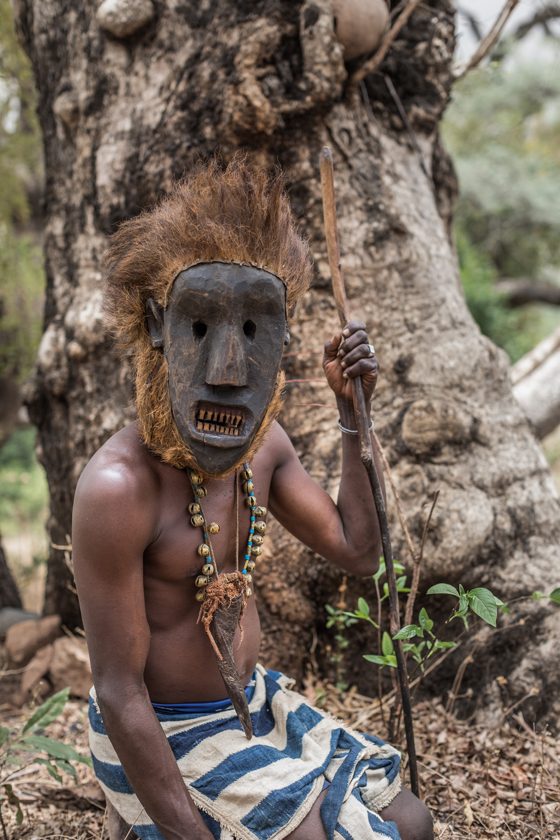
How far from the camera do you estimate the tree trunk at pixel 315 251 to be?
2721mm

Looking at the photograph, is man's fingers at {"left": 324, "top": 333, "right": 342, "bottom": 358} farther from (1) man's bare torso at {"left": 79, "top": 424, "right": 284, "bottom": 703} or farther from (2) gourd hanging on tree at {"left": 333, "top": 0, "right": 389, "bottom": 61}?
(2) gourd hanging on tree at {"left": 333, "top": 0, "right": 389, "bottom": 61}

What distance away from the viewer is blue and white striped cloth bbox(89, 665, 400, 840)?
1704 mm

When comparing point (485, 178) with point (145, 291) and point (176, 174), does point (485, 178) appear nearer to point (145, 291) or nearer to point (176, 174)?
point (176, 174)

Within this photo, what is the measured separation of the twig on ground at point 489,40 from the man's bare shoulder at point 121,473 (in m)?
1.96

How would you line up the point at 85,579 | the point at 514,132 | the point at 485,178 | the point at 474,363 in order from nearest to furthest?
the point at 85,579 → the point at 474,363 → the point at 485,178 → the point at 514,132

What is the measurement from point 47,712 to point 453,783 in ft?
4.03

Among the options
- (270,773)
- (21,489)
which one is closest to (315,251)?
(270,773)

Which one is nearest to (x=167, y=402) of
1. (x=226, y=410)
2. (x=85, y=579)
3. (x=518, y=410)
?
(x=226, y=410)

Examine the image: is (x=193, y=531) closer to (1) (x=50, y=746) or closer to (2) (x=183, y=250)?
(2) (x=183, y=250)

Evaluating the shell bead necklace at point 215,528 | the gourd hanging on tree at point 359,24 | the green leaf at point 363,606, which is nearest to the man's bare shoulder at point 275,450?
the shell bead necklace at point 215,528

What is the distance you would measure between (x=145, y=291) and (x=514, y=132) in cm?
1483

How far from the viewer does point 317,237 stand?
2.90m

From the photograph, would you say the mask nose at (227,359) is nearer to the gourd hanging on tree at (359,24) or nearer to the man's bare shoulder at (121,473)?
the man's bare shoulder at (121,473)

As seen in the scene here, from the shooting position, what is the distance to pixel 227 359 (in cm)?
164
